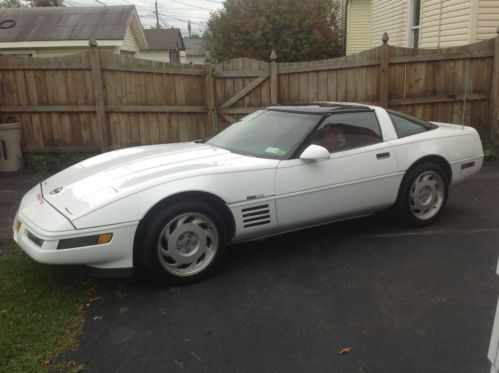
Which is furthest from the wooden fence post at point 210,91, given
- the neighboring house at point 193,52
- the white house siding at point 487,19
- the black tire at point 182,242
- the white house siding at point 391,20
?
the neighboring house at point 193,52

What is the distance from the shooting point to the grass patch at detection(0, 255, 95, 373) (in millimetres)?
2920

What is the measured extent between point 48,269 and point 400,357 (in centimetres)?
298

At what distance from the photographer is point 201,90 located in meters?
9.28

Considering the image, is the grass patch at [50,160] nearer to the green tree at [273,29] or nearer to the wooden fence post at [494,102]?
the wooden fence post at [494,102]

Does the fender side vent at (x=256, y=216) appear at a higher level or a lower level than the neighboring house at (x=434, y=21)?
lower

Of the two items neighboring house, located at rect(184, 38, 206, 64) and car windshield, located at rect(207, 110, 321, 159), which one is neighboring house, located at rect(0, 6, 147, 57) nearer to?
car windshield, located at rect(207, 110, 321, 159)

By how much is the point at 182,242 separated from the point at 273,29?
13.8 m

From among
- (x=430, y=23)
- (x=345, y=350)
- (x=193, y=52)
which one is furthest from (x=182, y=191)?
(x=193, y=52)

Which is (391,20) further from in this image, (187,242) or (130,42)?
(130,42)

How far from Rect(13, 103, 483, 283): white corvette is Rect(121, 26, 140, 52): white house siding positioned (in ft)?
61.6

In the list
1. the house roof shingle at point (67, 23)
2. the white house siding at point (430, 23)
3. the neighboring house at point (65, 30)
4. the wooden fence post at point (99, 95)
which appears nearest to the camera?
the wooden fence post at point (99, 95)

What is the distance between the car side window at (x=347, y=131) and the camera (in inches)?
177

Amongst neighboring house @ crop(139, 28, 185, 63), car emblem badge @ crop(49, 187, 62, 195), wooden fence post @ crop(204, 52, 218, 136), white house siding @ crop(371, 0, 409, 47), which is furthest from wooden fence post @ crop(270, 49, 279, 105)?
neighboring house @ crop(139, 28, 185, 63)

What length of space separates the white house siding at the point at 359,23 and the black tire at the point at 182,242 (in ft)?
55.9
